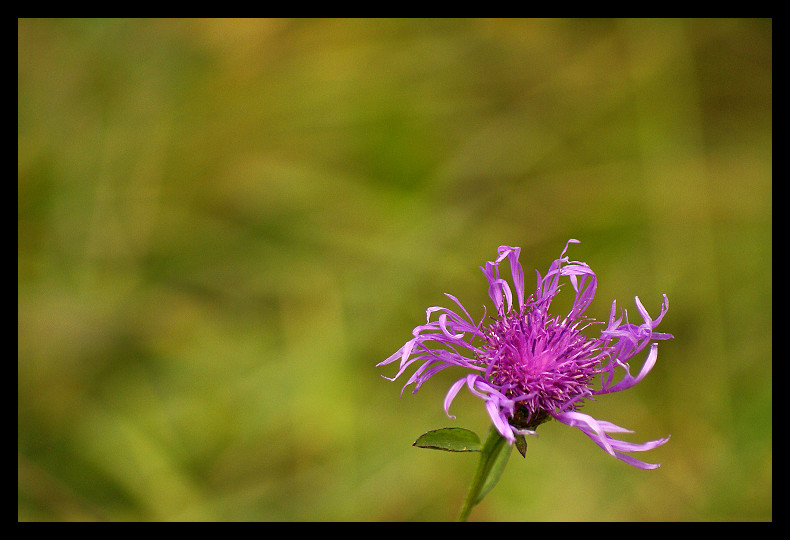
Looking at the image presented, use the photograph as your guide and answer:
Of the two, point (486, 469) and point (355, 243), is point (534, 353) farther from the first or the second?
point (355, 243)

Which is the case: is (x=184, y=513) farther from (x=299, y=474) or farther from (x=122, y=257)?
(x=122, y=257)

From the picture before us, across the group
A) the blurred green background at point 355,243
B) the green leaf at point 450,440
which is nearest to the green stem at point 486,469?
the green leaf at point 450,440

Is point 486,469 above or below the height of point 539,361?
below

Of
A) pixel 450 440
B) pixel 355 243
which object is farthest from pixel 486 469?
pixel 355 243

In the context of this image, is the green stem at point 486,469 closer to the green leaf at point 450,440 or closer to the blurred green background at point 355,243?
the green leaf at point 450,440

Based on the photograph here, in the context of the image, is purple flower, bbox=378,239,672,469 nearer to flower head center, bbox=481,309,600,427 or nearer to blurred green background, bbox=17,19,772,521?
flower head center, bbox=481,309,600,427

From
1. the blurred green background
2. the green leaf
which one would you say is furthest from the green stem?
the blurred green background
